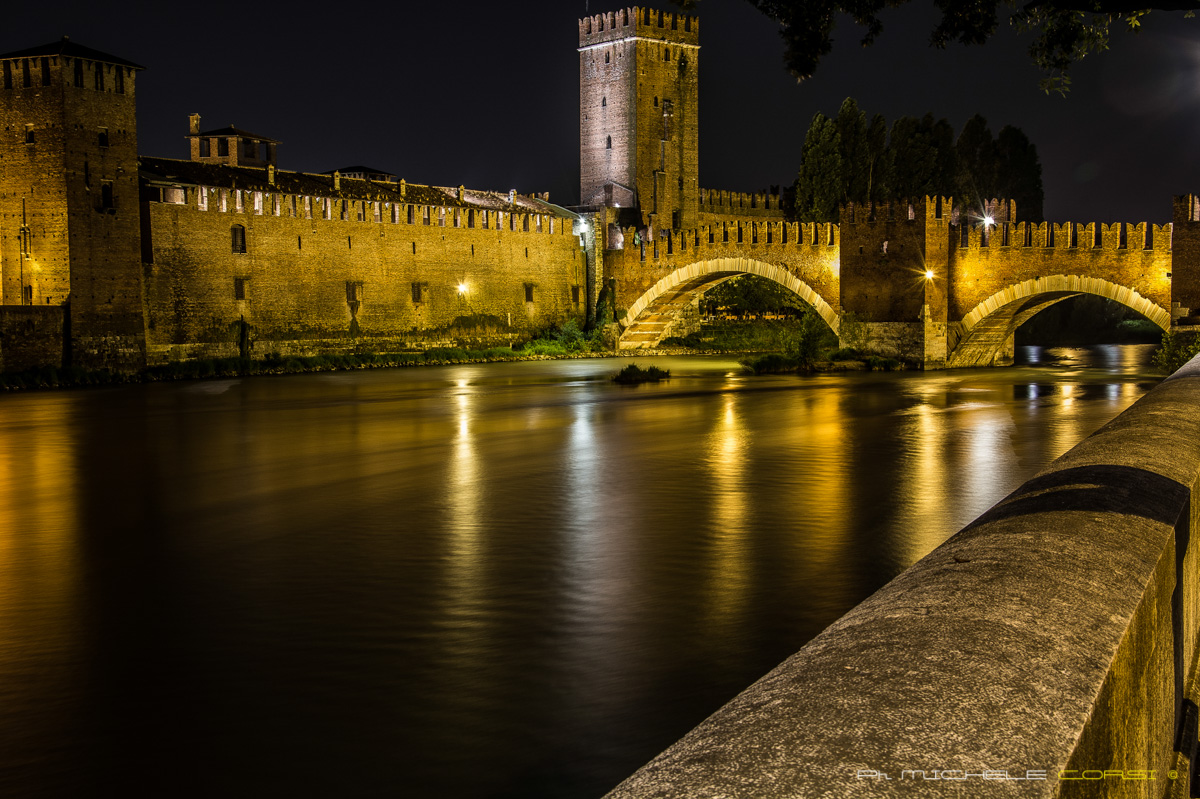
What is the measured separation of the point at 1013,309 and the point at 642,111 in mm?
17718

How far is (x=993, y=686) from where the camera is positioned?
1.51 m

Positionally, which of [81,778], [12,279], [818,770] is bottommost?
[81,778]

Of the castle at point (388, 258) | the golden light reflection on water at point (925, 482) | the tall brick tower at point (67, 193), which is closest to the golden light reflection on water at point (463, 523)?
the golden light reflection on water at point (925, 482)

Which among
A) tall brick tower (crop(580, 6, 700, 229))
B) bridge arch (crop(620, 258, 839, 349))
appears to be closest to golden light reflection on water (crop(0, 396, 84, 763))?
bridge arch (crop(620, 258, 839, 349))

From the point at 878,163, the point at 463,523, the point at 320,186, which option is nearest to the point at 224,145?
the point at 320,186

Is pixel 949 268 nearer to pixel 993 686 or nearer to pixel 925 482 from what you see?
pixel 925 482

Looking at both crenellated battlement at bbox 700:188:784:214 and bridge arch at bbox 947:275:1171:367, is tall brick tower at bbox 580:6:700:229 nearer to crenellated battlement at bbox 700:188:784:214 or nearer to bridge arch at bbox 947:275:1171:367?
crenellated battlement at bbox 700:188:784:214

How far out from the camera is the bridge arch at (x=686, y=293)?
1089 inches

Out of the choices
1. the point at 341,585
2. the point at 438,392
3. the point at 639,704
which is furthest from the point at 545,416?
the point at 639,704

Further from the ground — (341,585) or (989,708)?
(989,708)

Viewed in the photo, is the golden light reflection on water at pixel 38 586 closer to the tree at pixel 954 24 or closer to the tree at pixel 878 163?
the tree at pixel 954 24

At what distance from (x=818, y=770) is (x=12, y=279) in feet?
80.0

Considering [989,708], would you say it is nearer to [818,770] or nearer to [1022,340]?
[818,770]

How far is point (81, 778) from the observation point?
12.0ft
